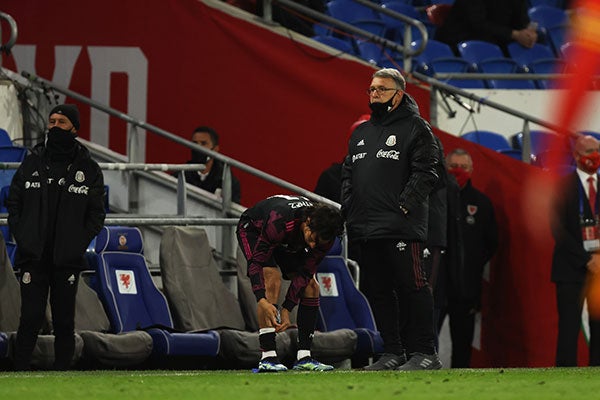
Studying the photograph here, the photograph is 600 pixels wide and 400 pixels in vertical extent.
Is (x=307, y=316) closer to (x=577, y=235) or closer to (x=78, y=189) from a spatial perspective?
(x=78, y=189)

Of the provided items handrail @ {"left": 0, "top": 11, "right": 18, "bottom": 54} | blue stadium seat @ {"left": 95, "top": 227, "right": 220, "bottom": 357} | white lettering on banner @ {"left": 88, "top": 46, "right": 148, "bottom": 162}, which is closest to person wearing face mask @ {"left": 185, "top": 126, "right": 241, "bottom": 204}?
white lettering on banner @ {"left": 88, "top": 46, "right": 148, "bottom": 162}

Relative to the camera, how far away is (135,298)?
11047 millimetres

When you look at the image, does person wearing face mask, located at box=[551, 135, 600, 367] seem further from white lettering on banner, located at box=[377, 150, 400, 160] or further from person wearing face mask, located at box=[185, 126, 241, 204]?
white lettering on banner, located at box=[377, 150, 400, 160]

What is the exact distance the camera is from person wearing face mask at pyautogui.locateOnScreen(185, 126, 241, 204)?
490 inches

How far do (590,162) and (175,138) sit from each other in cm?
347

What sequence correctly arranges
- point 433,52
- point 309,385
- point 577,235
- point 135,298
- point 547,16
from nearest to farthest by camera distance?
point 309,385 < point 135,298 < point 577,235 < point 433,52 < point 547,16

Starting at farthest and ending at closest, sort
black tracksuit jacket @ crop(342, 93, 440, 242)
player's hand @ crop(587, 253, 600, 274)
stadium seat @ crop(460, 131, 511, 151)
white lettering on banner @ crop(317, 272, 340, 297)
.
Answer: stadium seat @ crop(460, 131, 511, 151) → white lettering on banner @ crop(317, 272, 340, 297) → player's hand @ crop(587, 253, 600, 274) → black tracksuit jacket @ crop(342, 93, 440, 242)

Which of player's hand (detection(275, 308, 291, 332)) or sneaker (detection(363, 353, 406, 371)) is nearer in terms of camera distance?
player's hand (detection(275, 308, 291, 332))

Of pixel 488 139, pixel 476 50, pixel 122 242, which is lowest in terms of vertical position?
pixel 122 242

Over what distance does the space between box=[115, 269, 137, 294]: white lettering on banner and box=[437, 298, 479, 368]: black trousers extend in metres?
2.90

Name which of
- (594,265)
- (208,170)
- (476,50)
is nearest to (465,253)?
(594,265)

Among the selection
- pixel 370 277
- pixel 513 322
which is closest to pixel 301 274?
pixel 370 277

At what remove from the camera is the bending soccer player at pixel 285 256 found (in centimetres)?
866

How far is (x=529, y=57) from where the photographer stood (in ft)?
56.8
